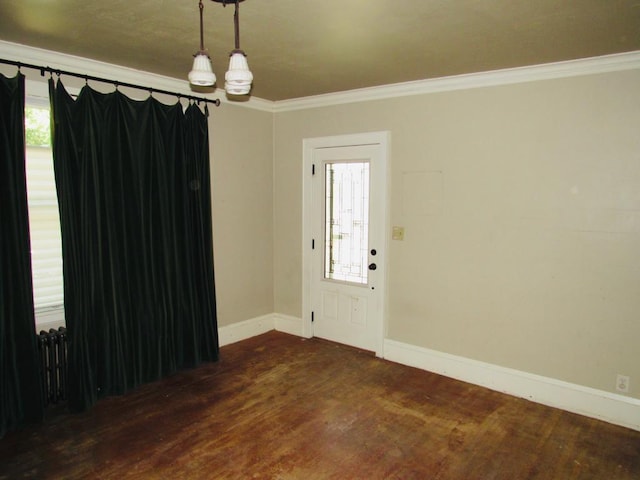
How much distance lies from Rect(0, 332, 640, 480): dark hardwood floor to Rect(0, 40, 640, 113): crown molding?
270 centimetres

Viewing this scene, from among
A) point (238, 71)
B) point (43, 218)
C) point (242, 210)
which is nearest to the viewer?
point (238, 71)

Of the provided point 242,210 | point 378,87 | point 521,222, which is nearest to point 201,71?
point 378,87

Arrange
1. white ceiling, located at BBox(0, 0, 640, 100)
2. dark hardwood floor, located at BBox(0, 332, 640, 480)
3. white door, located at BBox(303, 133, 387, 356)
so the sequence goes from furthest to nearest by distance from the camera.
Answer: white door, located at BBox(303, 133, 387, 356) < dark hardwood floor, located at BBox(0, 332, 640, 480) < white ceiling, located at BBox(0, 0, 640, 100)

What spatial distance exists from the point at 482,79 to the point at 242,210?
9.23 ft

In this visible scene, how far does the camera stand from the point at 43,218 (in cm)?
330

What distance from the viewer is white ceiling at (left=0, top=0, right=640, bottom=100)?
7.66 feet

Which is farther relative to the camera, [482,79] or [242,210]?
[242,210]

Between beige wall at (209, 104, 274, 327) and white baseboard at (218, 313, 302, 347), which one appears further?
white baseboard at (218, 313, 302, 347)

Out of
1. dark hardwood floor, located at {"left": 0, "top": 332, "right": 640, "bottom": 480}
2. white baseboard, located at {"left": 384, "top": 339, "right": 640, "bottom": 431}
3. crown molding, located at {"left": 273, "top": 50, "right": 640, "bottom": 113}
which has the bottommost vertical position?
dark hardwood floor, located at {"left": 0, "top": 332, "right": 640, "bottom": 480}

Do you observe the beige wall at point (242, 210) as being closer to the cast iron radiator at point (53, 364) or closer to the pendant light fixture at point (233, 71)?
the cast iron radiator at point (53, 364)

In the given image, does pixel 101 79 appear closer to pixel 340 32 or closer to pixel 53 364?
pixel 340 32

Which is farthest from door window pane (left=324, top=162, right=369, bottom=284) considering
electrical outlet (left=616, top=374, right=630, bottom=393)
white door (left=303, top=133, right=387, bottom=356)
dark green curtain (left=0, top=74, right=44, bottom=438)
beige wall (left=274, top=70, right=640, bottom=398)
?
dark green curtain (left=0, top=74, right=44, bottom=438)

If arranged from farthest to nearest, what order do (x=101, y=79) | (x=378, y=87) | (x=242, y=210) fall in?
(x=242, y=210) → (x=378, y=87) → (x=101, y=79)

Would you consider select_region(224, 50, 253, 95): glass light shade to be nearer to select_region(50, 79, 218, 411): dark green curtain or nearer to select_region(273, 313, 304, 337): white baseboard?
select_region(50, 79, 218, 411): dark green curtain
